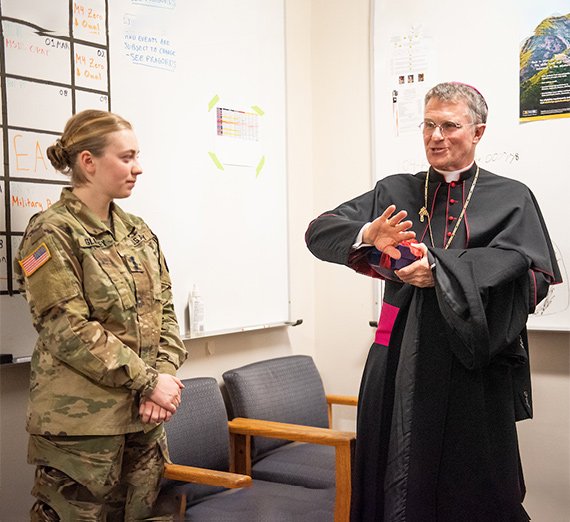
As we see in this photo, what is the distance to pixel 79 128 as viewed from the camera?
1.96 meters

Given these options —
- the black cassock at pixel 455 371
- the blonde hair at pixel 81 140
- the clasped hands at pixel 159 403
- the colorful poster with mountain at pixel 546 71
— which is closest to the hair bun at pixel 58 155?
the blonde hair at pixel 81 140

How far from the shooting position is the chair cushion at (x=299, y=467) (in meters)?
2.72

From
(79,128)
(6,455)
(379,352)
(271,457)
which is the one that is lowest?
(271,457)

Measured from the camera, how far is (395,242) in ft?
6.42

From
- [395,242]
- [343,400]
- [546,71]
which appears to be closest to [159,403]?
[395,242]

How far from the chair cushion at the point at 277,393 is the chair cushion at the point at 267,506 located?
38cm

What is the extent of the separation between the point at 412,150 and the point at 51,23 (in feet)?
5.95

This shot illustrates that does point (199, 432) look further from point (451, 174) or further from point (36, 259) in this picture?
point (451, 174)

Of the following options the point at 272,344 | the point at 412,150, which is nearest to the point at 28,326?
the point at 272,344

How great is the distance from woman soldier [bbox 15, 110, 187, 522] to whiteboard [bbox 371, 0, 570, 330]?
1.72m

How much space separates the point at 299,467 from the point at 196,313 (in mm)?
795

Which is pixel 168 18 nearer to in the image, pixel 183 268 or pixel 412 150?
pixel 183 268

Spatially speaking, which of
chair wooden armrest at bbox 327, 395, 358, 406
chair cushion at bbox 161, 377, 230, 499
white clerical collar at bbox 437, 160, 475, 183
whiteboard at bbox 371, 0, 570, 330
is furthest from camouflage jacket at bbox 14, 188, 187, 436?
whiteboard at bbox 371, 0, 570, 330

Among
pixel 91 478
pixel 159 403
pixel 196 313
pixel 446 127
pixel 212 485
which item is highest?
pixel 446 127
